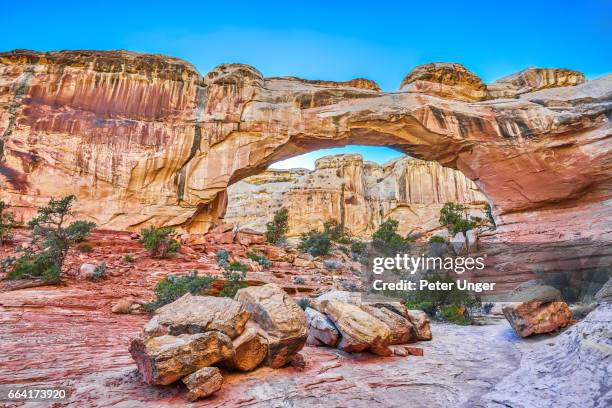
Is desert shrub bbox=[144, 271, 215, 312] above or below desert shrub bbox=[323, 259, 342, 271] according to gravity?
below

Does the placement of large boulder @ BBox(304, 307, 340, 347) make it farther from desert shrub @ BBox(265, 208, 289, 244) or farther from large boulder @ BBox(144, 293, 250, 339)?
desert shrub @ BBox(265, 208, 289, 244)

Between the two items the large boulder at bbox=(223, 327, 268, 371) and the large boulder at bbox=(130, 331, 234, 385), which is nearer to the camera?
the large boulder at bbox=(130, 331, 234, 385)

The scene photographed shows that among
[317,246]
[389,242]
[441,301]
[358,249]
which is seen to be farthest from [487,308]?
Result: [358,249]

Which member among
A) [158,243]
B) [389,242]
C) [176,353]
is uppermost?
[389,242]

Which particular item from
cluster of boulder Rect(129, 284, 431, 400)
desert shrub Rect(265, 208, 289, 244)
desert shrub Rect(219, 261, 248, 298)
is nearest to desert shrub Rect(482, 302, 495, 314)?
cluster of boulder Rect(129, 284, 431, 400)

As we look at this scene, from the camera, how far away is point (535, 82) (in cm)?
1730

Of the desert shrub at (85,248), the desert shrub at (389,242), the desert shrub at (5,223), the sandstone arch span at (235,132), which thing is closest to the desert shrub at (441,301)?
the sandstone arch span at (235,132)

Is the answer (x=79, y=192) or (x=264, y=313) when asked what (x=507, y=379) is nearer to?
(x=264, y=313)

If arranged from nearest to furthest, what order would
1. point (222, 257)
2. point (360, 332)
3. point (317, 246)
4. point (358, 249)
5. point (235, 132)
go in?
point (360, 332), point (222, 257), point (235, 132), point (317, 246), point (358, 249)

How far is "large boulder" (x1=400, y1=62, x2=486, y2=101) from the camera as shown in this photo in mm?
15742

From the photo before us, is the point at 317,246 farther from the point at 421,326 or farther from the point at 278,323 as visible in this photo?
the point at 278,323

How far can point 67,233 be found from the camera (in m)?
11.2

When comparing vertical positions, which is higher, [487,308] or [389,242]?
[389,242]

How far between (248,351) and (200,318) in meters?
0.68
